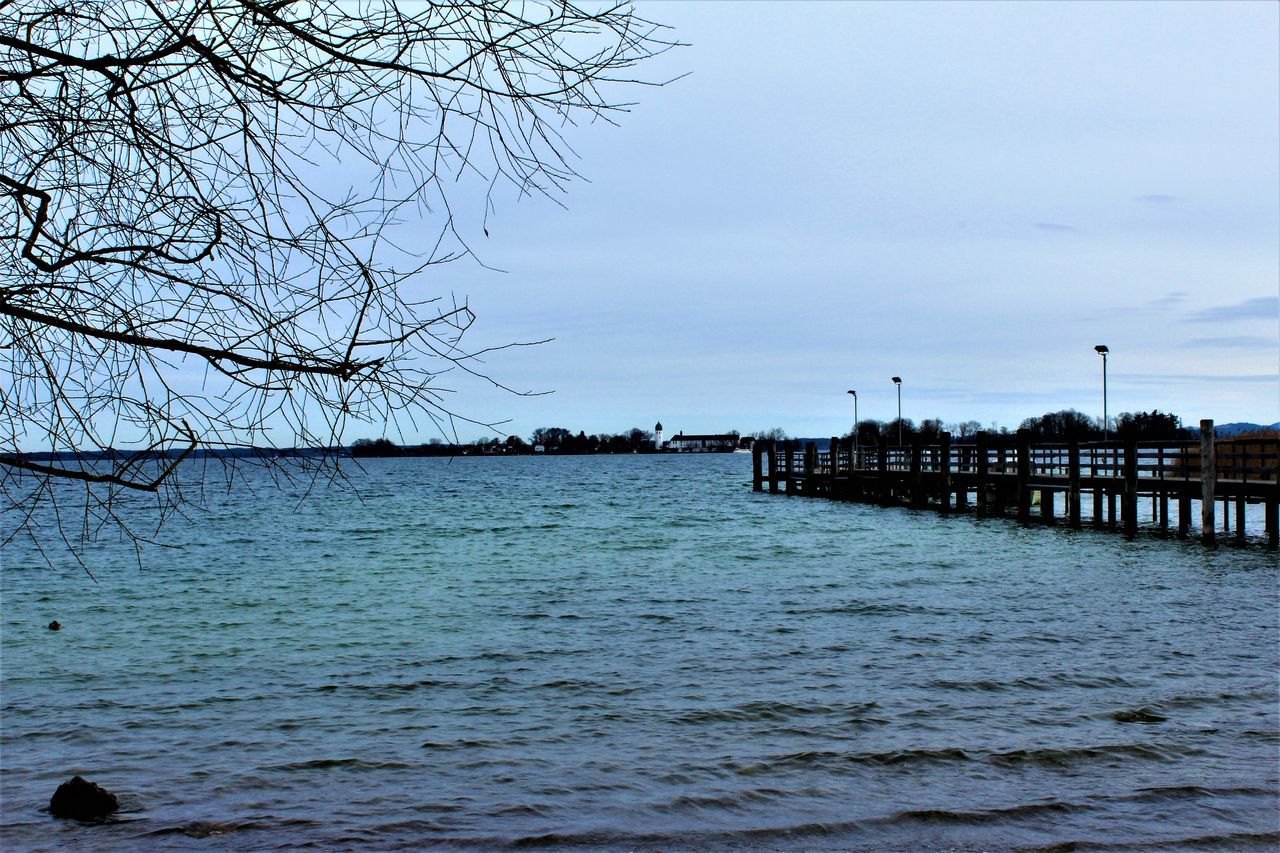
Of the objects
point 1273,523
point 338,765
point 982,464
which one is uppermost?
point 982,464

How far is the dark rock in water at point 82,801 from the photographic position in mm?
7234

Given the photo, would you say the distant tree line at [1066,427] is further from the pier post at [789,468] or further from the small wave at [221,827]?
the small wave at [221,827]

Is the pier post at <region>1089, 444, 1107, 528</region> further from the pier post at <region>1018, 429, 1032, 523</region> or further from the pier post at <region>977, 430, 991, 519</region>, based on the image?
the pier post at <region>977, 430, 991, 519</region>

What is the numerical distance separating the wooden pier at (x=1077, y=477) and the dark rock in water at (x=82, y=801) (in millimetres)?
24292

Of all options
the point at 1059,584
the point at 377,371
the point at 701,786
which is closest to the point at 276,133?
the point at 377,371

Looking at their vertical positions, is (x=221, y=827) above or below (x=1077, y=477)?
below

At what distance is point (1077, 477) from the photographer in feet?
98.2

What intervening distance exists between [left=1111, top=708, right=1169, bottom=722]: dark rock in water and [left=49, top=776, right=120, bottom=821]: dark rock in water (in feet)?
27.3

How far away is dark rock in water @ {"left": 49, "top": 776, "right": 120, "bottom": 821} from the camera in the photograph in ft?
23.7

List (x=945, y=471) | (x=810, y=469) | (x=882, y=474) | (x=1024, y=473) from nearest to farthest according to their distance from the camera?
(x=1024, y=473), (x=945, y=471), (x=882, y=474), (x=810, y=469)

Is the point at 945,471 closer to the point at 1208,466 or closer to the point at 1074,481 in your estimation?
the point at 1074,481

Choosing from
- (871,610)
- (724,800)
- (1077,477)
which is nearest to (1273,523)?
(1077,477)

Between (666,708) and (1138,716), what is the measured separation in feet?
14.2

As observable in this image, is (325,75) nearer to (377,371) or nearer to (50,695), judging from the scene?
(377,371)
